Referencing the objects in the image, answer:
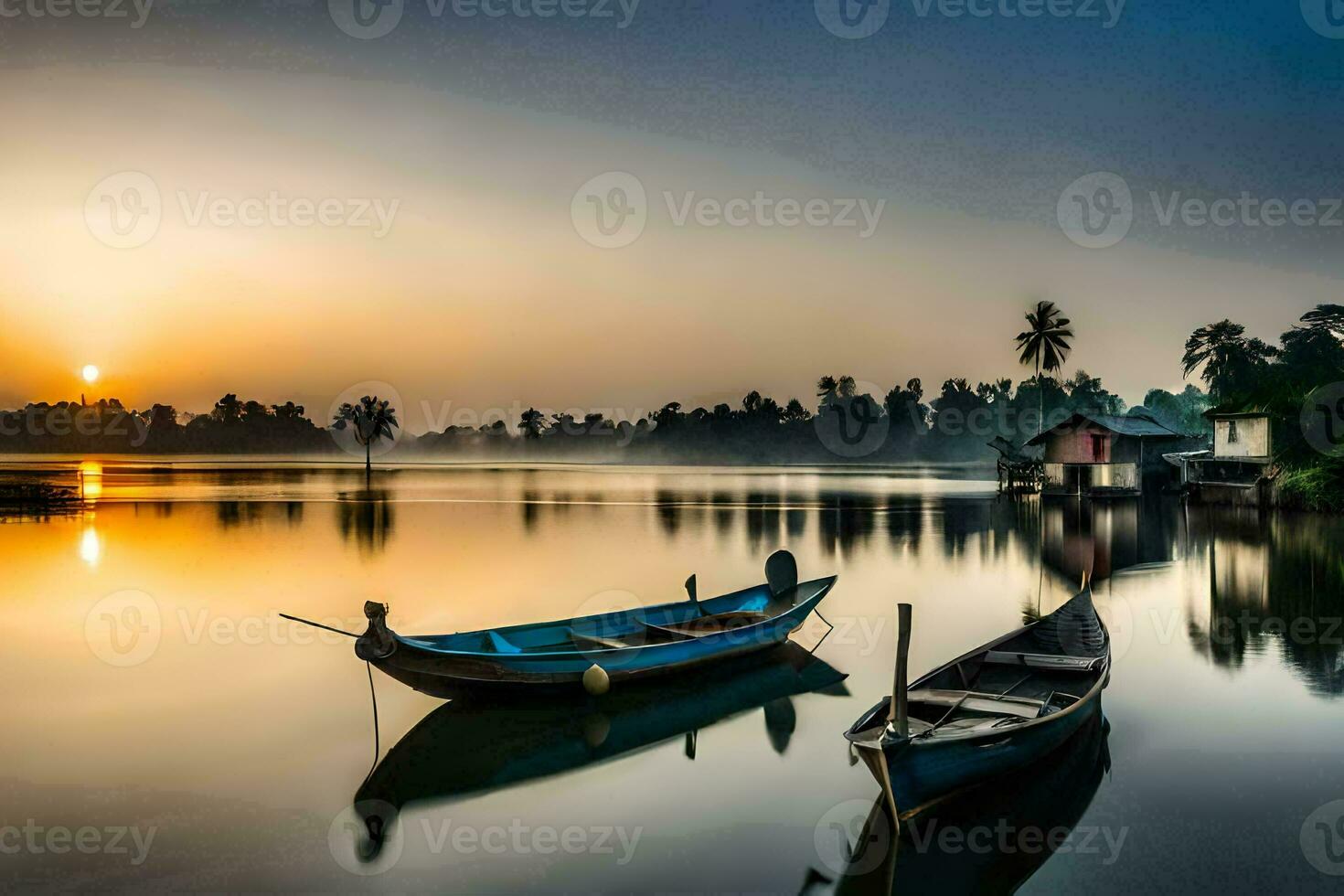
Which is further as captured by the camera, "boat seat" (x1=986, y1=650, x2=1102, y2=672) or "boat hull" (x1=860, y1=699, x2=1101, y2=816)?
"boat seat" (x1=986, y1=650, x2=1102, y2=672)

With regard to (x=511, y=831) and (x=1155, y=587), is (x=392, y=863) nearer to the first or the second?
(x=511, y=831)

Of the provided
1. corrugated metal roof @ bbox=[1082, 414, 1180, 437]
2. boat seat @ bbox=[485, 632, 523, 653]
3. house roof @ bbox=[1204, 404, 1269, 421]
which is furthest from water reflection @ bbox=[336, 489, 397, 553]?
house roof @ bbox=[1204, 404, 1269, 421]

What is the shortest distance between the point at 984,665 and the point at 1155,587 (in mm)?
13519

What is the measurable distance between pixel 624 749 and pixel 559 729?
1.07 metres

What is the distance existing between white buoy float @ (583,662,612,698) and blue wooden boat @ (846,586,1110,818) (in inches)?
→ 169

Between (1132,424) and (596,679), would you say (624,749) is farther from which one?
(1132,424)

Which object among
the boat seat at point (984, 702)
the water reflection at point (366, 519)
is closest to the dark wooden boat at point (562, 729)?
the boat seat at point (984, 702)

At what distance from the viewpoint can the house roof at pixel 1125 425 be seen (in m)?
47.9

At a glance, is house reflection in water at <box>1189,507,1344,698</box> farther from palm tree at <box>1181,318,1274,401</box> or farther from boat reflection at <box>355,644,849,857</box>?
palm tree at <box>1181,318,1274,401</box>

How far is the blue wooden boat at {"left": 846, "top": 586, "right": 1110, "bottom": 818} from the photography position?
7.95 meters

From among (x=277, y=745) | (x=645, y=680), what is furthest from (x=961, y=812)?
(x=277, y=745)

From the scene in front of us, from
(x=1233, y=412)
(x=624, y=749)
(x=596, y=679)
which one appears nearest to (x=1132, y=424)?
(x=1233, y=412)

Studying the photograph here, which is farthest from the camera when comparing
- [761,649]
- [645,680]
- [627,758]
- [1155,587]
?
[1155,587]

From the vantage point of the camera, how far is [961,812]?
877cm
